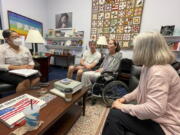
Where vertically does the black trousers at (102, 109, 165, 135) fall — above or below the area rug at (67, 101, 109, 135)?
above

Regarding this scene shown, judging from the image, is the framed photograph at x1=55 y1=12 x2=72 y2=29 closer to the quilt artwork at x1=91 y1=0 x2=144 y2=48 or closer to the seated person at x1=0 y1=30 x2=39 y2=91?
the quilt artwork at x1=91 y1=0 x2=144 y2=48

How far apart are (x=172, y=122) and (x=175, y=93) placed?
0.60 ft

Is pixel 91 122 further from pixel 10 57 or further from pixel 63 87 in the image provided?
pixel 10 57

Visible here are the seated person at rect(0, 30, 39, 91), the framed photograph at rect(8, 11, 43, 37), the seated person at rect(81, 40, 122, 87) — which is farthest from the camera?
the framed photograph at rect(8, 11, 43, 37)

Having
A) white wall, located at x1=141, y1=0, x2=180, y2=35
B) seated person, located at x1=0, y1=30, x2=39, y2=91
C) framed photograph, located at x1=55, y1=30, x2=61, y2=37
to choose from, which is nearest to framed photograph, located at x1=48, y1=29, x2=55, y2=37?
framed photograph, located at x1=55, y1=30, x2=61, y2=37

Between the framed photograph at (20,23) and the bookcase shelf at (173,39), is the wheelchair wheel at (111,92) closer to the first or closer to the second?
the bookcase shelf at (173,39)

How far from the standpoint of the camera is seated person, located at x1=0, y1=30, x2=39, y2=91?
1596 millimetres

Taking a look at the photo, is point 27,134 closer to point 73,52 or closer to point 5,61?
point 5,61

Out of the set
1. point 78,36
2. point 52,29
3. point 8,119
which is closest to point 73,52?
point 78,36

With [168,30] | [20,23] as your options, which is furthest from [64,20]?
[168,30]

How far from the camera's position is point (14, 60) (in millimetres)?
1778

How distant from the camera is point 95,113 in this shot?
1.62 m

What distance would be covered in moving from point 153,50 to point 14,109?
3.74ft

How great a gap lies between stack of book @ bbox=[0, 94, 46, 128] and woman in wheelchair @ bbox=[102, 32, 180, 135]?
0.67 meters
